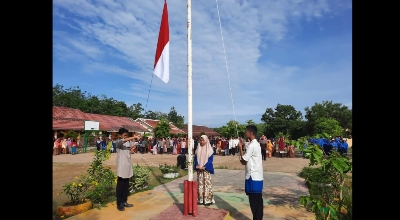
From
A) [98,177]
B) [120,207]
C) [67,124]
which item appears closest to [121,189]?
[120,207]

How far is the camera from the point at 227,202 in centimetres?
693

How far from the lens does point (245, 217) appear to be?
568 cm

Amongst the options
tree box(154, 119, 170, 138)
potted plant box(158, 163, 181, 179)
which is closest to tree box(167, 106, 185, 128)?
tree box(154, 119, 170, 138)

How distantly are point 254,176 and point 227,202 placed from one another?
2.46m

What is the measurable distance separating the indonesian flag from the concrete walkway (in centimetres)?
294

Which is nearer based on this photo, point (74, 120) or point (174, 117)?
point (74, 120)

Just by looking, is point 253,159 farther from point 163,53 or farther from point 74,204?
point 74,204

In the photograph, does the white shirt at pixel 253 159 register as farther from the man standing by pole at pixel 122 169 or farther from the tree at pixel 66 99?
the tree at pixel 66 99

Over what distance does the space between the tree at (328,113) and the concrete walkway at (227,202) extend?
26773mm

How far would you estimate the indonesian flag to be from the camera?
580 centimetres

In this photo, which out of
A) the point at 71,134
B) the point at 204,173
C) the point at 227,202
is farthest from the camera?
the point at 71,134

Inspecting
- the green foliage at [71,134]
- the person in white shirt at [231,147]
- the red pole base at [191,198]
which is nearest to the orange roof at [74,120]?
the green foliage at [71,134]

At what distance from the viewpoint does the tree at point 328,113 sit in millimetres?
34469
